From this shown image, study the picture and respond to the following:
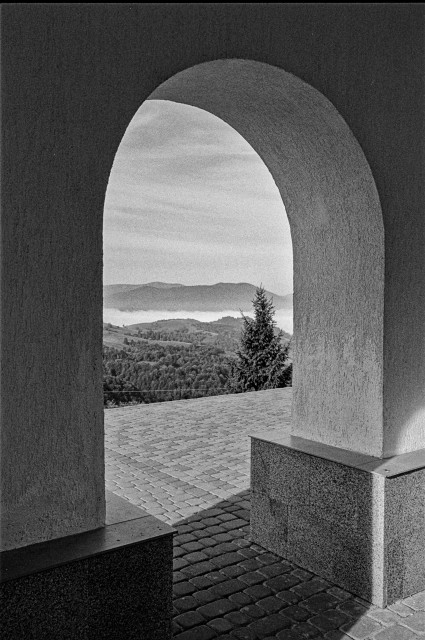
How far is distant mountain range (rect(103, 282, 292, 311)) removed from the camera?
559 inches

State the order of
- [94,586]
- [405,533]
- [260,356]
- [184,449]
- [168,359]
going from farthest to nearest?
[260,356] < [168,359] < [184,449] < [405,533] < [94,586]

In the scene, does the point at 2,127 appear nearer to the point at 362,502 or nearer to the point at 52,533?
the point at 52,533

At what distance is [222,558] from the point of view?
4387 mm

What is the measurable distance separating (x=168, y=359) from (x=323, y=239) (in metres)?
10.1

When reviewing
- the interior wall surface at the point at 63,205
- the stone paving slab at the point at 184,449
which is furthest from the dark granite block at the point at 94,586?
the stone paving slab at the point at 184,449

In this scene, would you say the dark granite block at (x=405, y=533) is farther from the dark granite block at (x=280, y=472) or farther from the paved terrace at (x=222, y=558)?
the dark granite block at (x=280, y=472)

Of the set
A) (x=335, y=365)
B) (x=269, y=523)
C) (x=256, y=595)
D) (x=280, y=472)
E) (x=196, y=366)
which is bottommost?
(x=256, y=595)

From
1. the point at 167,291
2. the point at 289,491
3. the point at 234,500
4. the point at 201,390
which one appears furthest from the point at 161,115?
the point at 289,491

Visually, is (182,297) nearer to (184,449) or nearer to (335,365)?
(184,449)

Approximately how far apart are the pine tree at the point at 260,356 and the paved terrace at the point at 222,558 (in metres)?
6.46

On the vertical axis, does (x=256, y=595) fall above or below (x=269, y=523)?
below

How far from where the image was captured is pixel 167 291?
1490cm

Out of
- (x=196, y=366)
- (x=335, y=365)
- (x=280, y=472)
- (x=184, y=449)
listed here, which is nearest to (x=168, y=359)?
(x=196, y=366)

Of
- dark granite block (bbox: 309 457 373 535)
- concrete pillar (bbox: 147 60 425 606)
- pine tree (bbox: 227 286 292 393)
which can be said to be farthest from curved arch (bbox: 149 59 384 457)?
pine tree (bbox: 227 286 292 393)
